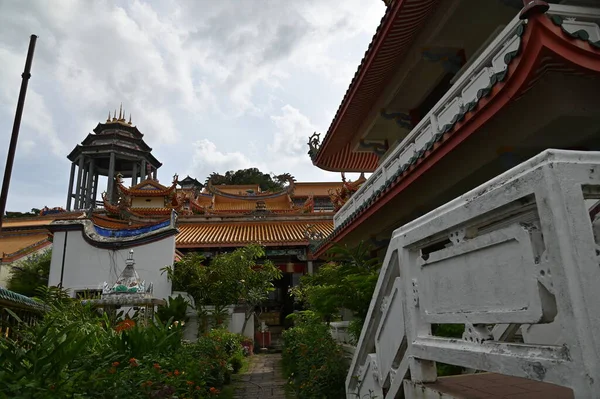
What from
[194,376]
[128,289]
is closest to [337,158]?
[128,289]

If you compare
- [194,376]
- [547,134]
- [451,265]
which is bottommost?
[194,376]

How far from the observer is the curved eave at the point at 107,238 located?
47.5ft

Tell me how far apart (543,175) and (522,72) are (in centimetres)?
212

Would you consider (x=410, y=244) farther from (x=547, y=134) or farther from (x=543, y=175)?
(x=547, y=134)

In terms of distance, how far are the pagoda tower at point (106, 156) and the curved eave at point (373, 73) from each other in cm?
3626

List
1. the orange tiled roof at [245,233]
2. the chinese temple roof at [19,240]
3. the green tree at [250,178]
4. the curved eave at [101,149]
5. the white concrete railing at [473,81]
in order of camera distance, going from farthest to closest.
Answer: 1. the green tree at [250,178]
2. the curved eave at [101,149]
3. the chinese temple roof at [19,240]
4. the orange tiled roof at [245,233]
5. the white concrete railing at [473,81]

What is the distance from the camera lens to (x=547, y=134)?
469cm

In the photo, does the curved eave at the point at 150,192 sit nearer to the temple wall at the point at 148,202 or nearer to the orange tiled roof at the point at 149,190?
the orange tiled roof at the point at 149,190

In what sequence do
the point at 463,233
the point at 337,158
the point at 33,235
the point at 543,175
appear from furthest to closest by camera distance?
the point at 33,235 → the point at 337,158 → the point at 463,233 → the point at 543,175

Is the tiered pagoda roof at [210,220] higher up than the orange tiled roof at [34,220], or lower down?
lower down

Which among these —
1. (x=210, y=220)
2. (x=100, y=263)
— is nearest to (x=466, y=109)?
(x=100, y=263)

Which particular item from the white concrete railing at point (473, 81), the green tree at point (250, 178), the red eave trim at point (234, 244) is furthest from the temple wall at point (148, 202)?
the green tree at point (250, 178)

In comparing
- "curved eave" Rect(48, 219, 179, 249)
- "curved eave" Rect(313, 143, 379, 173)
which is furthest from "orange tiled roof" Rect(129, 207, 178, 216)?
"curved eave" Rect(313, 143, 379, 173)

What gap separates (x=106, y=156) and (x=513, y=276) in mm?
49826
